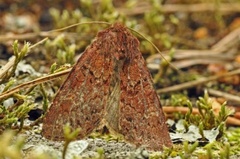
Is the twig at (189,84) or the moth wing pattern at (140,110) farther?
the twig at (189,84)

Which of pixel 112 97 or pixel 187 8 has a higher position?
pixel 187 8

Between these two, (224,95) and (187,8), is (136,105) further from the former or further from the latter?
(187,8)

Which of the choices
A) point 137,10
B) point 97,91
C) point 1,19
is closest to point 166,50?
point 137,10

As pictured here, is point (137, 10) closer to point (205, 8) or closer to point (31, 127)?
point (205, 8)

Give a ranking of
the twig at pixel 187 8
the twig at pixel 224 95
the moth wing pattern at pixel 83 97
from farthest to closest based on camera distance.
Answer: the twig at pixel 187 8
the twig at pixel 224 95
the moth wing pattern at pixel 83 97

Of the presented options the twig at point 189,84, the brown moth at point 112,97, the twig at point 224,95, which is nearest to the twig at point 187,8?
the twig at point 189,84

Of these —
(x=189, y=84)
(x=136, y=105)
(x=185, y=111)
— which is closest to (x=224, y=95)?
(x=189, y=84)

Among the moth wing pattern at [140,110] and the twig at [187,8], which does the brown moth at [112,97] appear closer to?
the moth wing pattern at [140,110]

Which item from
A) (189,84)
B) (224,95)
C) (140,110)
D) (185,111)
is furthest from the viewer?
(189,84)

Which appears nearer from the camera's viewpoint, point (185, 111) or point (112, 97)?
point (112, 97)

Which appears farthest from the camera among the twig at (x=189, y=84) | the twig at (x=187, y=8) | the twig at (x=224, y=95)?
the twig at (x=187, y=8)
